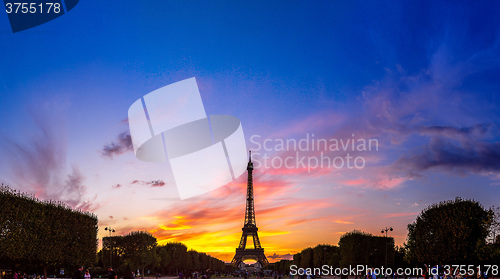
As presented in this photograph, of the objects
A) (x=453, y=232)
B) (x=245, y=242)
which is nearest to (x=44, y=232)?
(x=453, y=232)

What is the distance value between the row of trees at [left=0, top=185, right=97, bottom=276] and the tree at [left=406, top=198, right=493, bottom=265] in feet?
132

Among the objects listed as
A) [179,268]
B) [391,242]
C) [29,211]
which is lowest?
[179,268]

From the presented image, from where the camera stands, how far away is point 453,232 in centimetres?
4756

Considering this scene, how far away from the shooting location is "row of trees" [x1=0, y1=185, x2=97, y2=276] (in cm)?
3959

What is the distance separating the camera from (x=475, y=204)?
161 feet

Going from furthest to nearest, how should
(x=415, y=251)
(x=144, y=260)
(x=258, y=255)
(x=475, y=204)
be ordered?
(x=258, y=255) → (x=144, y=260) → (x=415, y=251) → (x=475, y=204)

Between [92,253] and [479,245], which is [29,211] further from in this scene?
[479,245]

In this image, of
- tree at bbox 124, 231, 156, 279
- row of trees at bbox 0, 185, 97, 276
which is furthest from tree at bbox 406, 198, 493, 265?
tree at bbox 124, 231, 156, 279

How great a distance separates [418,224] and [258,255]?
293ft

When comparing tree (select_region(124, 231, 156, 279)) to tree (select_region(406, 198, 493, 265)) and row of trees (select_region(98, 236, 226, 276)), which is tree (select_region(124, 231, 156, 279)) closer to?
row of trees (select_region(98, 236, 226, 276))

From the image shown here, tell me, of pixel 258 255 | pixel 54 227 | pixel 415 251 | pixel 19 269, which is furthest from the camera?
pixel 258 255

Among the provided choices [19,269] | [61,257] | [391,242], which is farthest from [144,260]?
[391,242]

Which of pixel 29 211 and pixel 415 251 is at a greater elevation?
pixel 29 211

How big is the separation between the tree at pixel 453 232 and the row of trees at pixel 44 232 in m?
40.3
